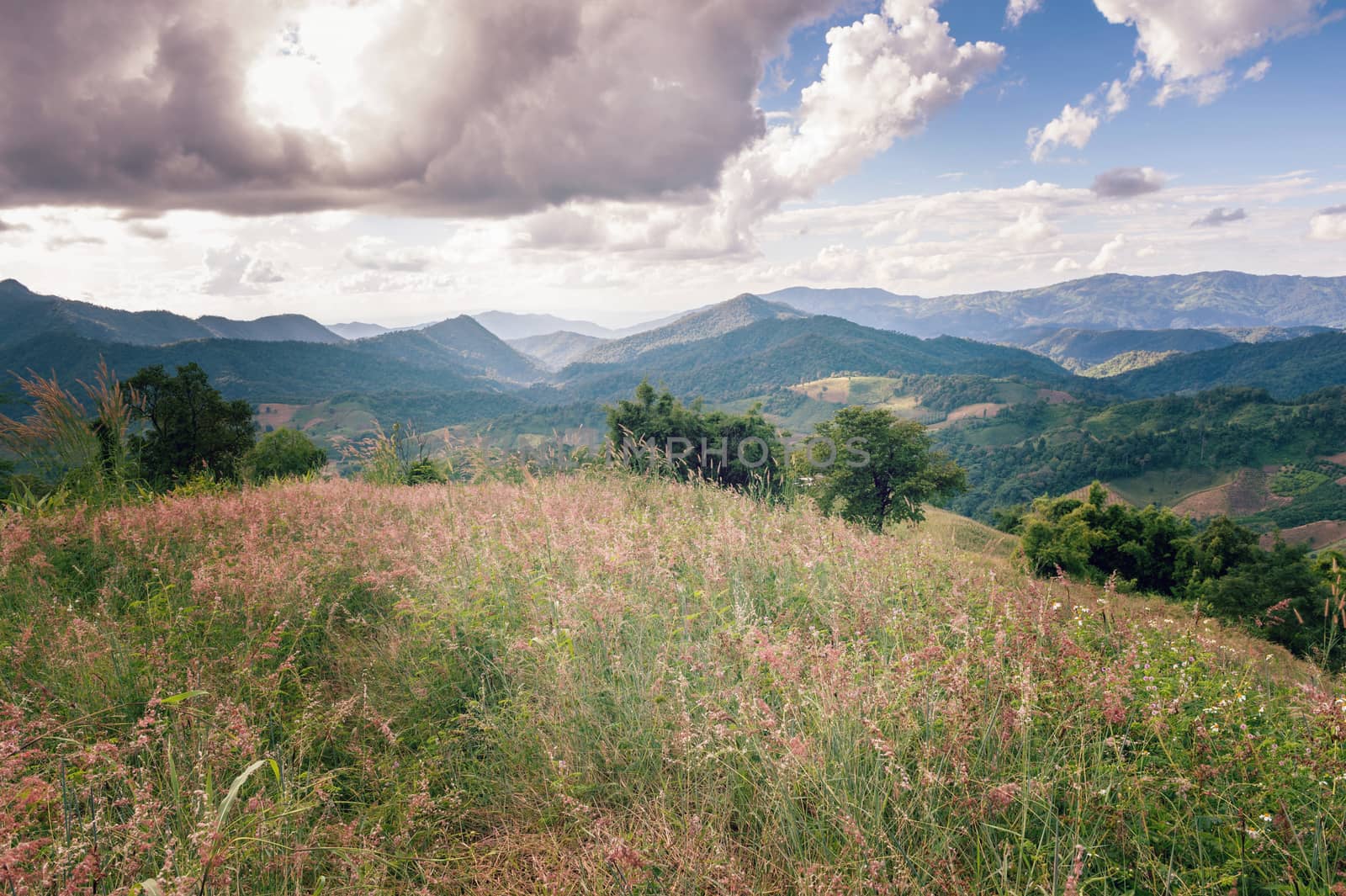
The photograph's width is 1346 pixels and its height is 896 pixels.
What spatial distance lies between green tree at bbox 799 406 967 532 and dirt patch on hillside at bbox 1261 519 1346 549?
4768 inches

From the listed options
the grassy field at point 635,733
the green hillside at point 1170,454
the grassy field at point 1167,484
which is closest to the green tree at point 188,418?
the grassy field at point 635,733

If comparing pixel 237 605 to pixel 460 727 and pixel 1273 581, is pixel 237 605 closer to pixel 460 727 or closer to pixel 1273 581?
pixel 460 727

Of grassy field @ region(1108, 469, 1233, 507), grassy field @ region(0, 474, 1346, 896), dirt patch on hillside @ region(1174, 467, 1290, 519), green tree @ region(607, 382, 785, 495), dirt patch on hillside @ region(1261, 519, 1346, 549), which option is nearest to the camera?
grassy field @ region(0, 474, 1346, 896)

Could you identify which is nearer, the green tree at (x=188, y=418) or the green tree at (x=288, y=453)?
the green tree at (x=188, y=418)

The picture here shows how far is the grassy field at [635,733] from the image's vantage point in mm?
2299

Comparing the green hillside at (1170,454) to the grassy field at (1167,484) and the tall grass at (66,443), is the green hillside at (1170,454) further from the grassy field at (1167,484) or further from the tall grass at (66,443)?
the tall grass at (66,443)

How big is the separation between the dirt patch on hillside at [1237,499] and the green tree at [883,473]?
141816mm

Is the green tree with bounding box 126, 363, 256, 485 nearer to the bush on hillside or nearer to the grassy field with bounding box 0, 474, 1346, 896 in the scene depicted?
the grassy field with bounding box 0, 474, 1346, 896

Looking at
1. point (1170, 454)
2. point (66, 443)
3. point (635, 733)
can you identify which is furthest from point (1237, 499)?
point (66, 443)

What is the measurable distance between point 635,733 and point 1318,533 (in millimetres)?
168711

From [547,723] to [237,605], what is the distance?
9.36ft

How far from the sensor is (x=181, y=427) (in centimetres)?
2286

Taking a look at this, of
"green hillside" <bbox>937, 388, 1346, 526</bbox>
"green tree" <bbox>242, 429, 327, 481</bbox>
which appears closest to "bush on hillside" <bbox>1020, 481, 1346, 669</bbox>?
"green tree" <bbox>242, 429, 327, 481</bbox>

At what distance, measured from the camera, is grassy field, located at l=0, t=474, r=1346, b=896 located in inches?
90.5
